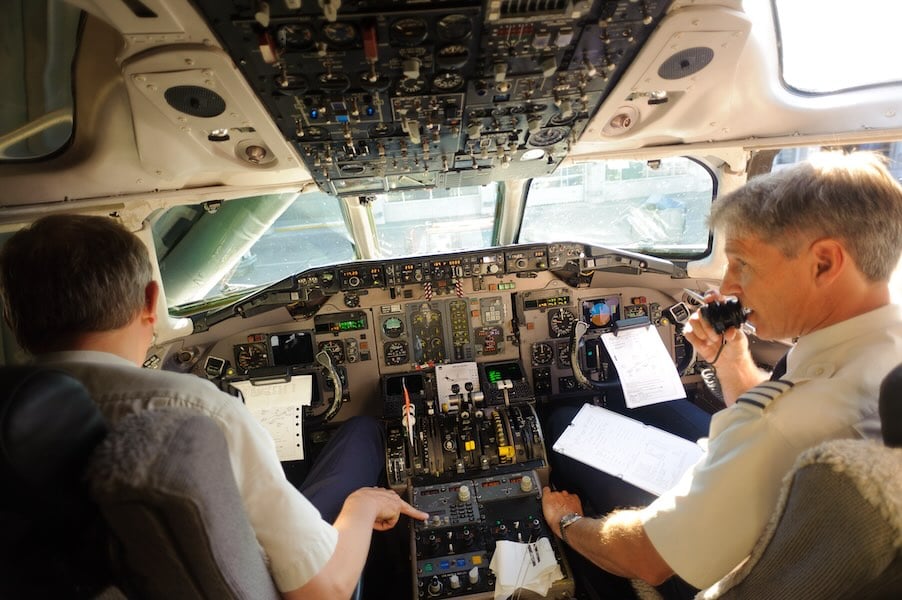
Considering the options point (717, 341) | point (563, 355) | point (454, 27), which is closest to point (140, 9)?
point (454, 27)

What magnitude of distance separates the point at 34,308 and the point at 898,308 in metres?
2.17

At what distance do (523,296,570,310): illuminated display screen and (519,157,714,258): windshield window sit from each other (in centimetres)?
41

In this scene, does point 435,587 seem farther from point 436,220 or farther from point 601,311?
point 436,220

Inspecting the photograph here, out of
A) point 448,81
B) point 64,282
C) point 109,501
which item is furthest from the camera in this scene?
point 448,81

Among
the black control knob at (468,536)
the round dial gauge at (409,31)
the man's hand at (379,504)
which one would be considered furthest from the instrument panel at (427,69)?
the black control knob at (468,536)

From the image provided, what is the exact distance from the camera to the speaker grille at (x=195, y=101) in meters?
1.48

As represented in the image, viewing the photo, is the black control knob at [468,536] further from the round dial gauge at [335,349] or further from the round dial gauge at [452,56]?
the round dial gauge at [452,56]

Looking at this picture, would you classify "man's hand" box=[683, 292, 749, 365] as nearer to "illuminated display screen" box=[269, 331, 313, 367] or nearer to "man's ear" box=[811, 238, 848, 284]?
"man's ear" box=[811, 238, 848, 284]

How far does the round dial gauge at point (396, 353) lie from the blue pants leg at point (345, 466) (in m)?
0.43

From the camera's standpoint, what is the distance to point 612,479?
2.30m

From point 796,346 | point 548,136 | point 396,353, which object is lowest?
point 396,353

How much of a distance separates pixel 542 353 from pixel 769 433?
2.09 meters

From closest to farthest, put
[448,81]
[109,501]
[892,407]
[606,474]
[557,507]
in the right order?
1. [109,501]
2. [892,407]
3. [448,81]
4. [557,507]
5. [606,474]

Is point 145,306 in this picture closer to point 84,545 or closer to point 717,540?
point 84,545
